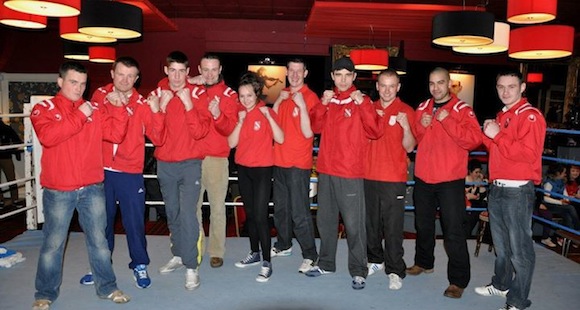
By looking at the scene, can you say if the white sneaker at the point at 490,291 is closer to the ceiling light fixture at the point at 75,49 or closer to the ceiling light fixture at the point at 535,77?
the ceiling light fixture at the point at 75,49

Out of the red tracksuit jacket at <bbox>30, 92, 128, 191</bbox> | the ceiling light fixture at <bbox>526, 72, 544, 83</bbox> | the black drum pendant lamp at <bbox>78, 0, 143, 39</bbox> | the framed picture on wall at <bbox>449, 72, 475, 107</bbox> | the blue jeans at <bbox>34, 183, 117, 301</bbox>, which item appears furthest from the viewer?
the framed picture on wall at <bbox>449, 72, 475, 107</bbox>

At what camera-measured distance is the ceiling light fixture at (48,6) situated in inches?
135

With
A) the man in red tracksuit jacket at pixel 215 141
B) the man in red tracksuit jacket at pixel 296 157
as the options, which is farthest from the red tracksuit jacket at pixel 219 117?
the man in red tracksuit jacket at pixel 296 157

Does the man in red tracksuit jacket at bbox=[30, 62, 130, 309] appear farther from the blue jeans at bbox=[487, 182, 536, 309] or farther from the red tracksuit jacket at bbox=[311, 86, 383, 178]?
the blue jeans at bbox=[487, 182, 536, 309]

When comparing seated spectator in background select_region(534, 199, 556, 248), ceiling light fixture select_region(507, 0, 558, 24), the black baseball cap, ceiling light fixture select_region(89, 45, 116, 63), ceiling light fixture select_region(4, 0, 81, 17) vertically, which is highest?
ceiling light fixture select_region(507, 0, 558, 24)

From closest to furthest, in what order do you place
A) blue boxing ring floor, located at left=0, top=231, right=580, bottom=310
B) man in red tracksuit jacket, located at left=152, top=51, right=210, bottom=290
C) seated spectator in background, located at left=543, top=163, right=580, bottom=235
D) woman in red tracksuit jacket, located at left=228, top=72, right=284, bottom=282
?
blue boxing ring floor, located at left=0, top=231, right=580, bottom=310, man in red tracksuit jacket, located at left=152, top=51, right=210, bottom=290, woman in red tracksuit jacket, located at left=228, top=72, right=284, bottom=282, seated spectator in background, located at left=543, top=163, right=580, bottom=235

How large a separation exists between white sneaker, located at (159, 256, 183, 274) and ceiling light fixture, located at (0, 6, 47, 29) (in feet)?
9.02

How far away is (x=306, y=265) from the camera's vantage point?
369 cm

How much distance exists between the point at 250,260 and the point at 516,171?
2.09 meters

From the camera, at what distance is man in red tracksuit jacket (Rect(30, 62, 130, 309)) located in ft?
9.00

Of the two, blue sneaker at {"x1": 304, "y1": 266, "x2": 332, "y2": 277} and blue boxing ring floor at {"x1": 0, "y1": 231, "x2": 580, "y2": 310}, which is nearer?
blue boxing ring floor at {"x1": 0, "y1": 231, "x2": 580, "y2": 310}

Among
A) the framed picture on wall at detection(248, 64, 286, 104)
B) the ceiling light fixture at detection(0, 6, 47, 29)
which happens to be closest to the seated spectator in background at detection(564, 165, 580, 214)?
Result: the ceiling light fixture at detection(0, 6, 47, 29)

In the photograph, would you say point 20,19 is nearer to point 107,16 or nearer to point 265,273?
point 107,16

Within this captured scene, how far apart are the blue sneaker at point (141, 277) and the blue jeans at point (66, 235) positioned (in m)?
0.24
